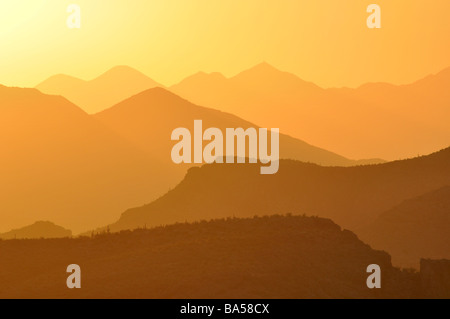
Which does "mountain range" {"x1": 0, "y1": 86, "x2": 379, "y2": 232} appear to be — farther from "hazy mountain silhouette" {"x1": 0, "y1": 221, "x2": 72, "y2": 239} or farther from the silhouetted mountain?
the silhouetted mountain

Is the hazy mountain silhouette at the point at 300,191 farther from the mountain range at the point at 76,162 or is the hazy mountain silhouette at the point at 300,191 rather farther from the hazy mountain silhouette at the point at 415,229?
the mountain range at the point at 76,162

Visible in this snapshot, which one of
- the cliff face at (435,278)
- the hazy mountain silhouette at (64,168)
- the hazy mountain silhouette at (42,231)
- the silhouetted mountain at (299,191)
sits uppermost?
the hazy mountain silhouette at (64,168)

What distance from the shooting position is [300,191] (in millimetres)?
51938

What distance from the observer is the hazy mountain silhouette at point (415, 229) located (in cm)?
3684

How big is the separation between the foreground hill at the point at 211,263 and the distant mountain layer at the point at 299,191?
67.8 ft

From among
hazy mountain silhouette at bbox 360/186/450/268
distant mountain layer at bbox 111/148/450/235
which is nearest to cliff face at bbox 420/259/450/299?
hazy mountain silhouette at bbox 360/186/450/268

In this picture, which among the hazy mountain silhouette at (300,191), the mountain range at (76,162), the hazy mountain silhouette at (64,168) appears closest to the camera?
the hazy mountain silhouette at (300,191)

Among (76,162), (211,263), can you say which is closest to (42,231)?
(211,263)

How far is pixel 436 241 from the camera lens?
37656 mm

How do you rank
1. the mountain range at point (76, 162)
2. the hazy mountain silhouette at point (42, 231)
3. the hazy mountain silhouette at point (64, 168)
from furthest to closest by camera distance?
1. the mountain range at point (76, 162)
2. the hazy mountain silhouette at point (64, 168)
3. the hazy mountain silhouette at point (42, 231)

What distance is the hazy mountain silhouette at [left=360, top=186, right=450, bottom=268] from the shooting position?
36.8 metres

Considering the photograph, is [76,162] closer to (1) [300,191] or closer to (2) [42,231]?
(2) [42,231]

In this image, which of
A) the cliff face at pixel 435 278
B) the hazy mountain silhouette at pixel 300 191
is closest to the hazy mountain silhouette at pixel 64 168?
the hazy mountain silhouette at pixel 300 191
